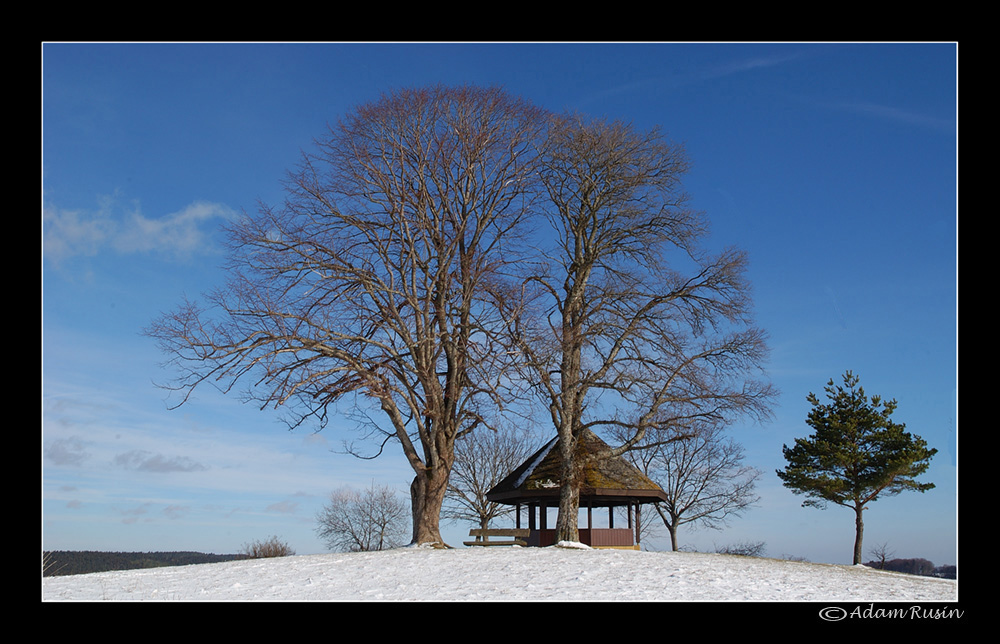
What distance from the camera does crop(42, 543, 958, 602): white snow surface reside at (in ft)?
37.5

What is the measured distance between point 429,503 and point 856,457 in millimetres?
20685

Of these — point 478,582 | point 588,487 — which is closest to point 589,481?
point 588,487

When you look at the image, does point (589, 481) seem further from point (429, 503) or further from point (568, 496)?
point (429, 503)

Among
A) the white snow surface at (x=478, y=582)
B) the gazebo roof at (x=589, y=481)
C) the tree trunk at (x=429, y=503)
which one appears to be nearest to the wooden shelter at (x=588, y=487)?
the gazebo roof at (x=589, y=481)

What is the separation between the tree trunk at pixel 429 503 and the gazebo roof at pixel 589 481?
12.8 feet

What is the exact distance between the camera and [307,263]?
20.0 metres

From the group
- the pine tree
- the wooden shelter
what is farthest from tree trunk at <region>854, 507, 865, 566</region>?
the wooden shelter

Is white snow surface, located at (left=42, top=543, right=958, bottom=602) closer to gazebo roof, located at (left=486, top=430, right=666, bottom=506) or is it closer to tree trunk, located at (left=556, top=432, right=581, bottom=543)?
tree trunk, located at (left=556, top=432, right=581, bottom=543)

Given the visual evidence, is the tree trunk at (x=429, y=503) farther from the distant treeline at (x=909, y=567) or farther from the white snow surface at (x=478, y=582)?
the distant treeline at (x=909, y=567)
